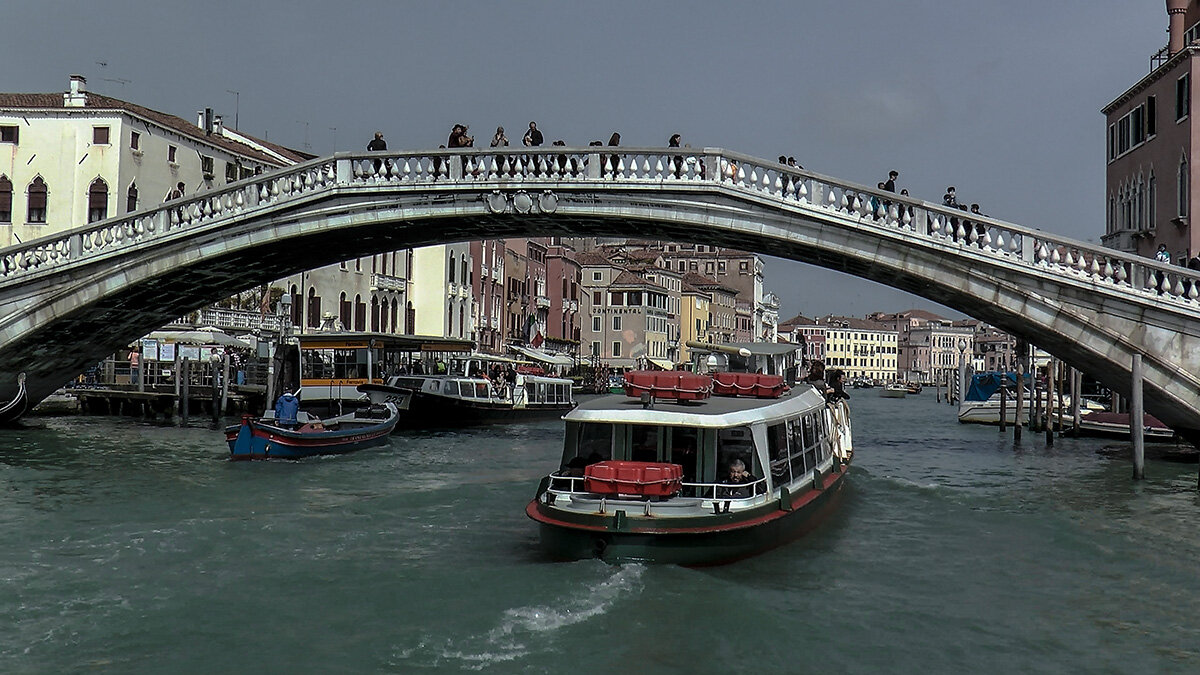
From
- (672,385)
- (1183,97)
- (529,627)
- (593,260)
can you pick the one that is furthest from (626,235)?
(593,260)

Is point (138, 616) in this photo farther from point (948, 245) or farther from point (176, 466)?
point (948, 245)

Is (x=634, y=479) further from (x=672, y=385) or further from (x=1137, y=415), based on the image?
(x=1137, y=415)

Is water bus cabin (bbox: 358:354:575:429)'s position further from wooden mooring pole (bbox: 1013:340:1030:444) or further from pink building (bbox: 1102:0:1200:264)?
pink building (bbox: 1102:0:1200:264)

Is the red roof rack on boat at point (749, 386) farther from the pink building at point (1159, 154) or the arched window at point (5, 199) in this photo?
the arched window at point (5, 199)

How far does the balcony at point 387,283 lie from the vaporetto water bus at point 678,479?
1237 inches

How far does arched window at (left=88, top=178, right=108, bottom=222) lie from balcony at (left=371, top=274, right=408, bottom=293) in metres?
11.5

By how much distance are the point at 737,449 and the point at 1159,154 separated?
58.3ft

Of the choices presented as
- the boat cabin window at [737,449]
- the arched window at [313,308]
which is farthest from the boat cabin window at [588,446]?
the arched window at [313,308]

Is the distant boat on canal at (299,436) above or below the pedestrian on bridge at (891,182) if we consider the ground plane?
below

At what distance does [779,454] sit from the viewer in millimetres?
11352

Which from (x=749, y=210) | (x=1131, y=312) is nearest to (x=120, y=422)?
(x=749, y=210)

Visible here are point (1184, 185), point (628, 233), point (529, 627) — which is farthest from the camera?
point (1184, 185)

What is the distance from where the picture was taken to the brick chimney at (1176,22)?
82.5 ft

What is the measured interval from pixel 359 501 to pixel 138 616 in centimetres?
600
